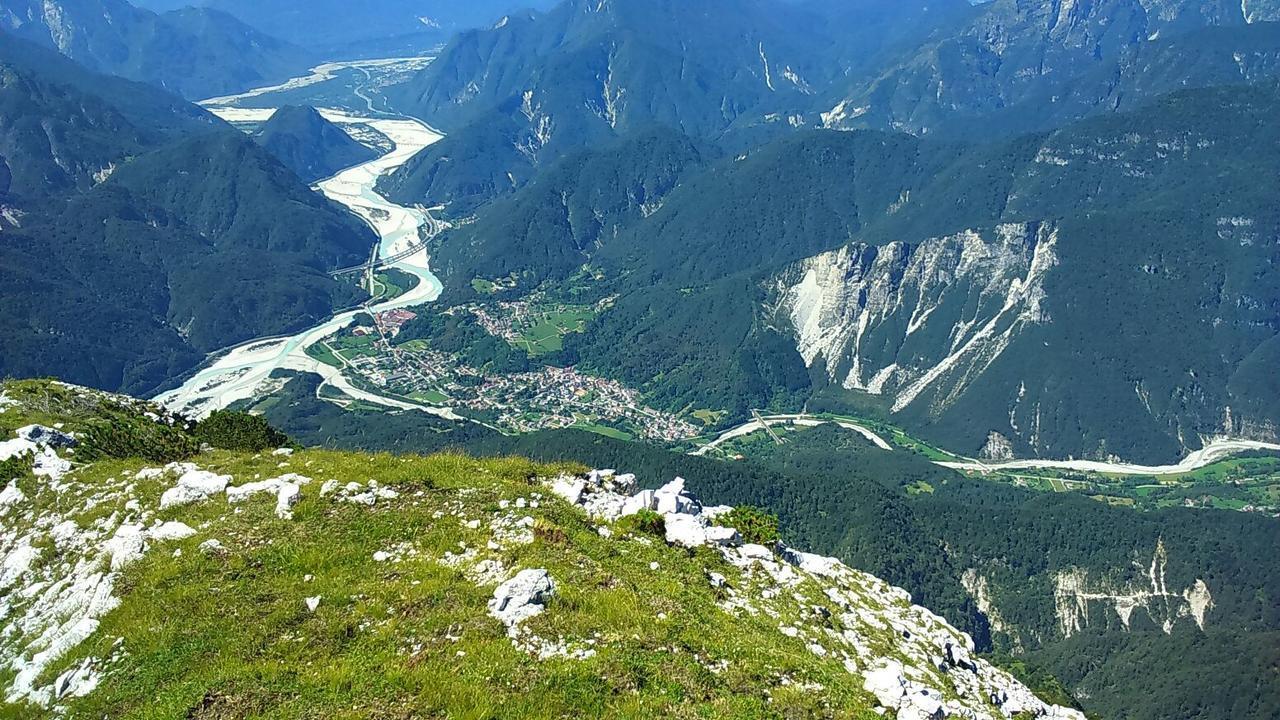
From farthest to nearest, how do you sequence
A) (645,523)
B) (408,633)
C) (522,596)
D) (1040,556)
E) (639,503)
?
(1040,556), (639,503), (645,523), (522,596), (408,633)

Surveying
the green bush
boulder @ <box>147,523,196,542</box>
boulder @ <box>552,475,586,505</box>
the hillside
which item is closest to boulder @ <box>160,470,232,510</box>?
the hillside

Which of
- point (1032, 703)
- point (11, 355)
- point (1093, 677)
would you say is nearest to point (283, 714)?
point (1032, 703)

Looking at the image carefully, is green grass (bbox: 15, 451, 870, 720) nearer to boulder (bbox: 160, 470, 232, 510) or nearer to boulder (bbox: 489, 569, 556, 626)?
boulder (bbox: 489, 569, 556, 626)

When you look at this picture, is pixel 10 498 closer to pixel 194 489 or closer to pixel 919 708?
pixel 194 489

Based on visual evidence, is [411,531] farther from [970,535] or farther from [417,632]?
[970,535]

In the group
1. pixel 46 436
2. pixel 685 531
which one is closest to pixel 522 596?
pixel 685 531

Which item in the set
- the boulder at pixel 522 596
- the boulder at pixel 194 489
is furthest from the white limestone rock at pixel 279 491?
the boulder at pixel 522 596

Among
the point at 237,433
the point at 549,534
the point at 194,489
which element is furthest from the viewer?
the point at 237,433
